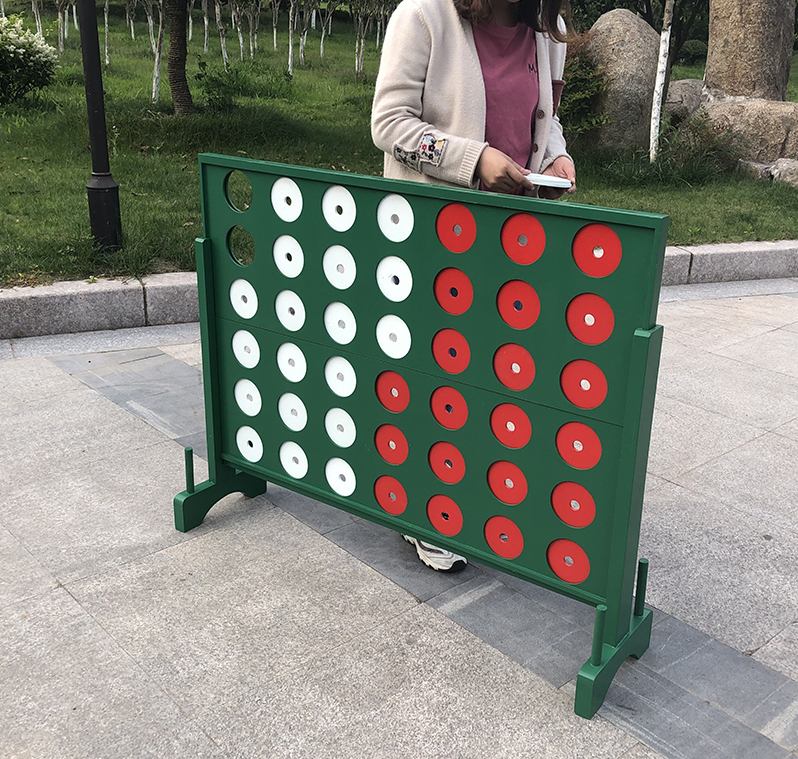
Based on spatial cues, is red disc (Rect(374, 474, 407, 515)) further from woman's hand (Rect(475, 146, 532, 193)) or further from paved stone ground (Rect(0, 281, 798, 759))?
woman's hand (Rect(475, 146, 532, 193))

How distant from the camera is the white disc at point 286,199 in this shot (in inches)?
100

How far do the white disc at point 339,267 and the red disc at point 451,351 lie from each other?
331 millimetres

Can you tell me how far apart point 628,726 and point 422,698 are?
51 cm

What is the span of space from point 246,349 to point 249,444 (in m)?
0.34

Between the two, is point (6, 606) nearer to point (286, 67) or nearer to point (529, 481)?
point (529, 481)

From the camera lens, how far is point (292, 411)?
9.14ft

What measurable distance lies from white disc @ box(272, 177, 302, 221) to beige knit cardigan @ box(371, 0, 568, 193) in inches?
11.3

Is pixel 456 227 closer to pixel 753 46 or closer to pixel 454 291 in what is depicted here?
pixel 454 291

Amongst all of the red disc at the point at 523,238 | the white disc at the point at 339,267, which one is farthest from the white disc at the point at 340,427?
the red disc at the point at 523,238

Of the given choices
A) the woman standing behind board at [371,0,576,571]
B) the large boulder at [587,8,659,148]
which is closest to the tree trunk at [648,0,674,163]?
the large boulder at [587,8,659,148]

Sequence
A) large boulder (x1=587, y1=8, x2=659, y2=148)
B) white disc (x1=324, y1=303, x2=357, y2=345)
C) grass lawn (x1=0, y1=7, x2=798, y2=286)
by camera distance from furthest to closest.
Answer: large boulder (x1=587, y1=8, x2=659, y2=148)
grass lawn (x1=0, y1=7, x2=798, y2=286)
white disc (x1=324, y1=303, x2=357, y2=345)

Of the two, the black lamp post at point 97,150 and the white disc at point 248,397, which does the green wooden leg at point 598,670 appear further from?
the black lamp post at point 97,150

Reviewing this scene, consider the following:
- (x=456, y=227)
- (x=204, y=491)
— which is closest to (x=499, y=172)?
(x=456, y=227)

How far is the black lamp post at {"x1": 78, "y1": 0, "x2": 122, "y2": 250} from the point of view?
4.91 metres
